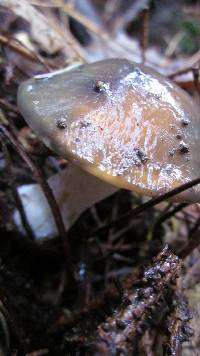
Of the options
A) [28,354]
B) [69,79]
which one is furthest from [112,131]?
[28,354]

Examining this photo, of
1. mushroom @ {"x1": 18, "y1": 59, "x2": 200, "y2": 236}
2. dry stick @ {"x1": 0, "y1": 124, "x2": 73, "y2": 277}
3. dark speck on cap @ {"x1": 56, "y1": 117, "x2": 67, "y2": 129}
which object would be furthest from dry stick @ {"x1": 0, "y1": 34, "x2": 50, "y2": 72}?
dark speck on cap @ {"x1": 56, "y1": 117, "x2": 67, "y2": 129}

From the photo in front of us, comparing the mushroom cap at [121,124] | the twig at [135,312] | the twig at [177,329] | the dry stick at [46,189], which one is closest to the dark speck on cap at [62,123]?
the mushroom cap at [121,124]

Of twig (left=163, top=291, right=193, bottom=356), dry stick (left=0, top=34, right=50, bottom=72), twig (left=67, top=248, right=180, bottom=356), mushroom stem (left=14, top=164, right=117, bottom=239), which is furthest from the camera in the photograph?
dry stick (left=0, top=34, right=50, bottom=72)

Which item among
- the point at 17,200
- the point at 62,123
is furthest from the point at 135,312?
the point at 17,200

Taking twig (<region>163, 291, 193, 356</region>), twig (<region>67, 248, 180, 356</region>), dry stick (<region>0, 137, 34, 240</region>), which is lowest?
twig (<region>163, 291, 193, 356</region>)

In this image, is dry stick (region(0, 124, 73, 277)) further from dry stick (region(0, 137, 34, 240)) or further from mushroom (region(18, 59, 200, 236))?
mushroom (region(18, 59, 200, 236))

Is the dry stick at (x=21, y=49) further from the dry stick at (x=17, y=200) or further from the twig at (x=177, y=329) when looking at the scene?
the twig at (x=177, y=329)

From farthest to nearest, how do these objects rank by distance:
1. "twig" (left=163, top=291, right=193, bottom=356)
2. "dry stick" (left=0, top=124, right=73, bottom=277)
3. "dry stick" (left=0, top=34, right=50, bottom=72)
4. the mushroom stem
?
1. "dry stick" (left=0, top=34, right=50, bottom=72)
2. the mushroom stem
3. "dry stick" (left=0, top=124, right=73, bottom=277)
4. "twig" (left=163, top=291, right=193, bottom=356)
